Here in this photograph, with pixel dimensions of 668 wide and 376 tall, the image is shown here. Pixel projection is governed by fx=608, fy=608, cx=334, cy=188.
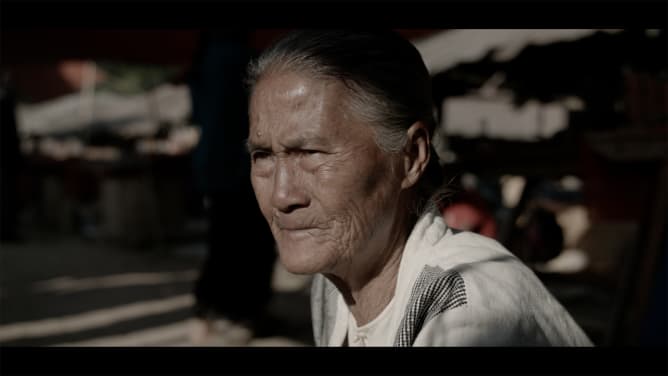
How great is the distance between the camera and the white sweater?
1.22 m

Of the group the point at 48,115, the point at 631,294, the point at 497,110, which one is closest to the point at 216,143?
the point at 631,294

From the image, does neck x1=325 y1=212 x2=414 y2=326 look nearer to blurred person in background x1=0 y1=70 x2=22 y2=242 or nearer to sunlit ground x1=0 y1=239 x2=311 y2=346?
sunlit ground x1=0 y1=239 x2=311 y2=346

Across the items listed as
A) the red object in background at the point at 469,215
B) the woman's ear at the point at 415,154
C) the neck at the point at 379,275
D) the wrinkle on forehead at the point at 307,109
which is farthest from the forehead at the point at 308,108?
the red object in background at the point at 469,215

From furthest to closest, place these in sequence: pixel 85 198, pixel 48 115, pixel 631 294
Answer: pixel 48 115 < pixel 85 198 < pixel 631 294

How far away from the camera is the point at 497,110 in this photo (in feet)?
25.6

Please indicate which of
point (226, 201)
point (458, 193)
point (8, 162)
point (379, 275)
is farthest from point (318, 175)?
point (8, 162)

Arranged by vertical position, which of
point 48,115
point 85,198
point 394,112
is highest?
point 394,112

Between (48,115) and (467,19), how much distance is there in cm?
2024

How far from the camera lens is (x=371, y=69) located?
139cm

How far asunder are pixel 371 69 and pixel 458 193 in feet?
4.88

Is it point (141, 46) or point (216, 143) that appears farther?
point (141, 46)

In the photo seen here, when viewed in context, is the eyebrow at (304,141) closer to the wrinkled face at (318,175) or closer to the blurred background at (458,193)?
the wrinkled face at (318,175)

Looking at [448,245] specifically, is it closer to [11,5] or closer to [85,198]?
[11,5]

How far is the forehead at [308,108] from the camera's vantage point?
1.38 metres
